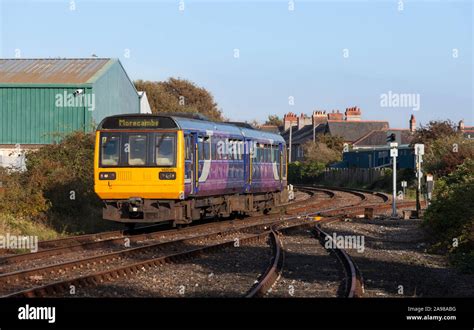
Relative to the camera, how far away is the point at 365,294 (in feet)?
35.7

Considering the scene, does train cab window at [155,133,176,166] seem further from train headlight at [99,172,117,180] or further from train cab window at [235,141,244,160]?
train cab window at [235,141,244,160]

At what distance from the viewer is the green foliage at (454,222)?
15.7m

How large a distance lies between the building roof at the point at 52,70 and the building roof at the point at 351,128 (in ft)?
170

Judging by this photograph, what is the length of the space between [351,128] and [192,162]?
248ft

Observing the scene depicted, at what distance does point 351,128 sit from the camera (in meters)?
93.9

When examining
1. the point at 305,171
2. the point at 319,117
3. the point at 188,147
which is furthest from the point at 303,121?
the point at 188,147

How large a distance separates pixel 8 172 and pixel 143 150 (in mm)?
5616

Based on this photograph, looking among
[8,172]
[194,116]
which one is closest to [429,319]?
[194,116]

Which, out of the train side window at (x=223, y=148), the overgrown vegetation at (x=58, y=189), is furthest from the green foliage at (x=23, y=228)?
the train side window at (x=223, y=148)

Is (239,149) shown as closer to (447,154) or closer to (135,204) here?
(135,204)

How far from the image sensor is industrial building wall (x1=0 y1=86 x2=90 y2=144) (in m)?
38.6

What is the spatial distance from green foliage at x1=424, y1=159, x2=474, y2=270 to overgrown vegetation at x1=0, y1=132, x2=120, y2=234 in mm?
9133

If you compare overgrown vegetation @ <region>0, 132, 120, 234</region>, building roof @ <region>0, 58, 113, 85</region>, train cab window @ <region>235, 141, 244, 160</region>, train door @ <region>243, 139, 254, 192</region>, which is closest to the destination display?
overgrown vegetation @ <region>0, 132, 120, 234</region>

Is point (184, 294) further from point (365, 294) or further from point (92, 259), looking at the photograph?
point (92, 259)
